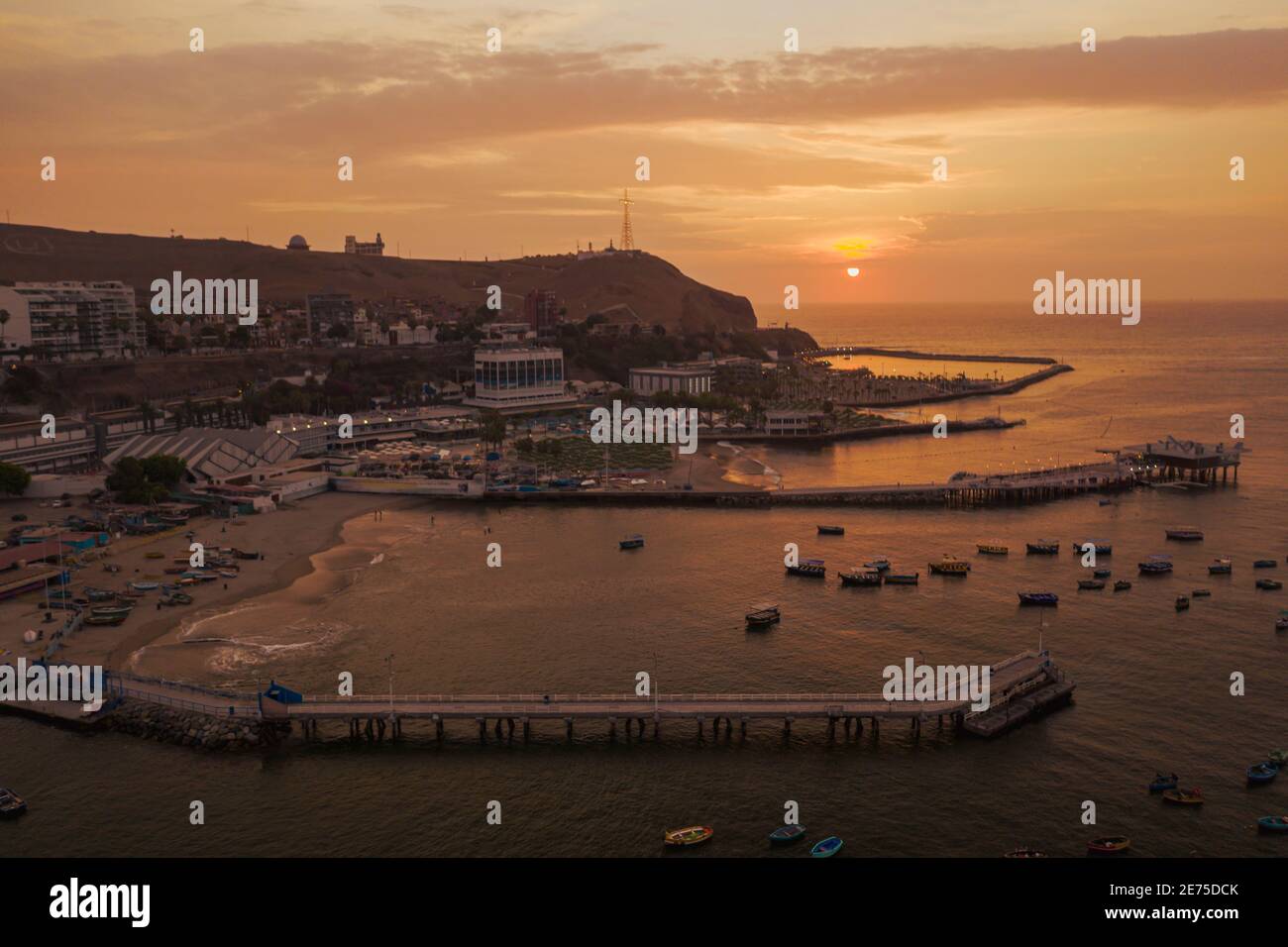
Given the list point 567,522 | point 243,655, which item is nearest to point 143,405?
point 567,522

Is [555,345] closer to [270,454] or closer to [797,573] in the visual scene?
[270,454]

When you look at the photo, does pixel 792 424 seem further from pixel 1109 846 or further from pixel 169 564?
pixel 1109 846

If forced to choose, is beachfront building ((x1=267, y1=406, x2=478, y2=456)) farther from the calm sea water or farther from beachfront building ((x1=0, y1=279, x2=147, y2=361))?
beachfront building ((x1=0, y1=279, x2=147, y2=361))

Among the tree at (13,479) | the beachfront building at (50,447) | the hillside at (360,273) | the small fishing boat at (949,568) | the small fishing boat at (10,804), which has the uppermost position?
the hillside at (360,273)

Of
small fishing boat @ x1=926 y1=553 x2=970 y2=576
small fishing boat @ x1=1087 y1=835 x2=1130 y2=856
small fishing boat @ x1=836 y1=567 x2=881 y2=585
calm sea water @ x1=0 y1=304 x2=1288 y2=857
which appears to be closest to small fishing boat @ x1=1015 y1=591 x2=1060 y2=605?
calm sea water @ x1=0 y1=304 x2=1288 y2=857

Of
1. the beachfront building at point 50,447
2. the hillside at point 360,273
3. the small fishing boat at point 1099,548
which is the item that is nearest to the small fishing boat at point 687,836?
the small fishing boat at point 1099,548

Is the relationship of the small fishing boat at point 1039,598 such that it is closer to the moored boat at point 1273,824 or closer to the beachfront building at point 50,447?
the moored boat at point 1273,824

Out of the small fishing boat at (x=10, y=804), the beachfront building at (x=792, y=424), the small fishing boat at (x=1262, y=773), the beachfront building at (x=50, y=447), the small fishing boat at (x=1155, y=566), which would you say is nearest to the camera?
the small fishing boat at (x=10, y=804)
